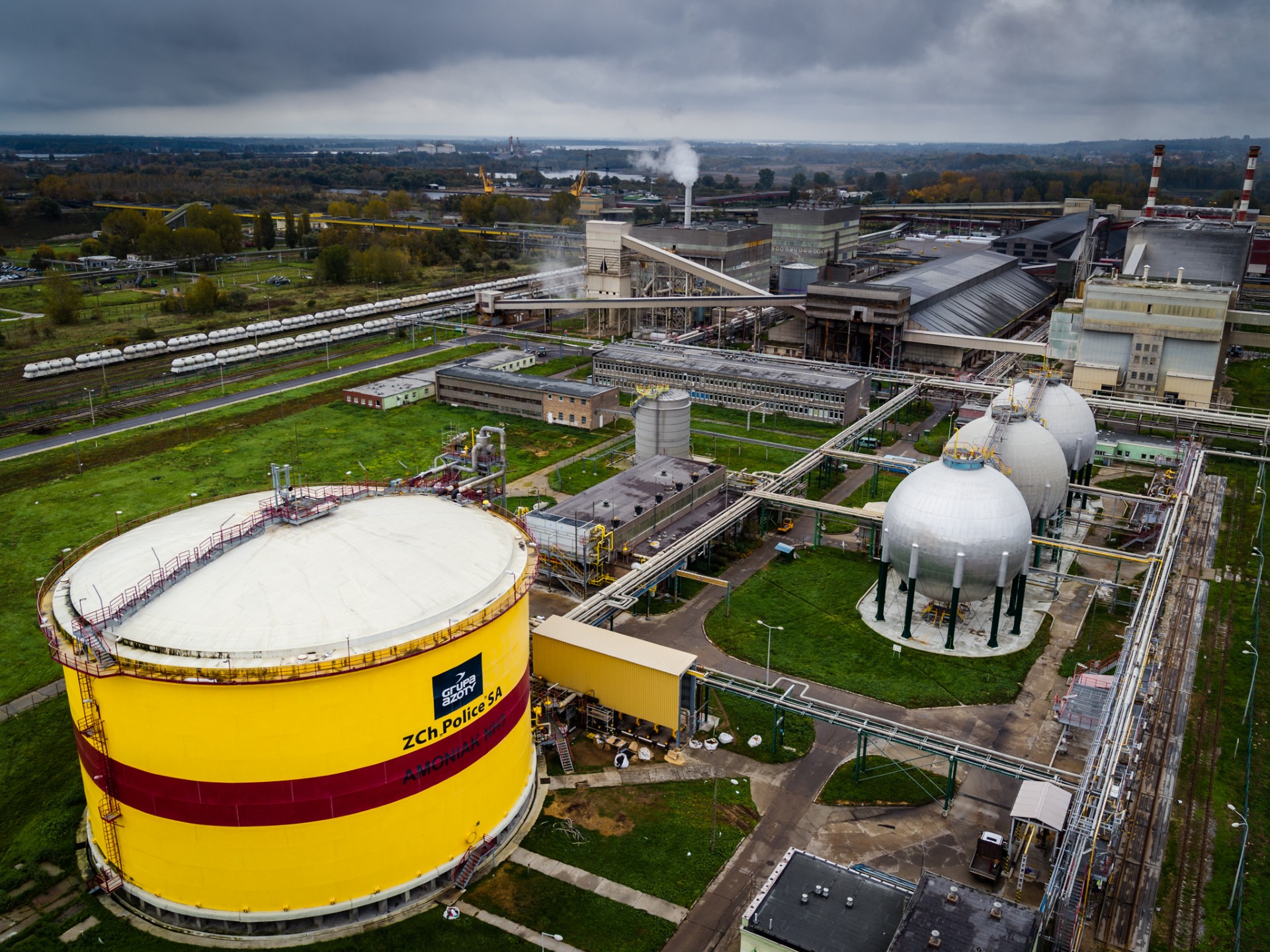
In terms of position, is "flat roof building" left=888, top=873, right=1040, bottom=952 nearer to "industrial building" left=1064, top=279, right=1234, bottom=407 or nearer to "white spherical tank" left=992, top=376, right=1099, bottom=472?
"white spherical tank" left=992, top=376, right=1099, bottom=472

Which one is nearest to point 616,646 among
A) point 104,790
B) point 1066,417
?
point 104,790

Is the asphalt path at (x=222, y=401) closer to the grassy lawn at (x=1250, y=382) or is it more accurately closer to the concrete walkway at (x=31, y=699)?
the concrete walkway at (x=31, y=699)

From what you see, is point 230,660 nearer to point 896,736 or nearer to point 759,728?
point 759,728

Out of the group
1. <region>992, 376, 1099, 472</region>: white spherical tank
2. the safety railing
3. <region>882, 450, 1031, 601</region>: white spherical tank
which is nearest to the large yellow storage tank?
the safety railing

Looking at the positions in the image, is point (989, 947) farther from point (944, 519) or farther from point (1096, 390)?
point (1096, 390)

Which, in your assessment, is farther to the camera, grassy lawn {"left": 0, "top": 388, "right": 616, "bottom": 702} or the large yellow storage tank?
grassy lawn {"left": 0, "top": 388, "right": 616, "bottom": 702}

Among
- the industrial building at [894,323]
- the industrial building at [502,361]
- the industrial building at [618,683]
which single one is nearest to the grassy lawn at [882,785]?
the industrial building at [618,683]

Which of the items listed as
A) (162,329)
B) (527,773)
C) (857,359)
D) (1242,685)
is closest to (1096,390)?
(857,359)
